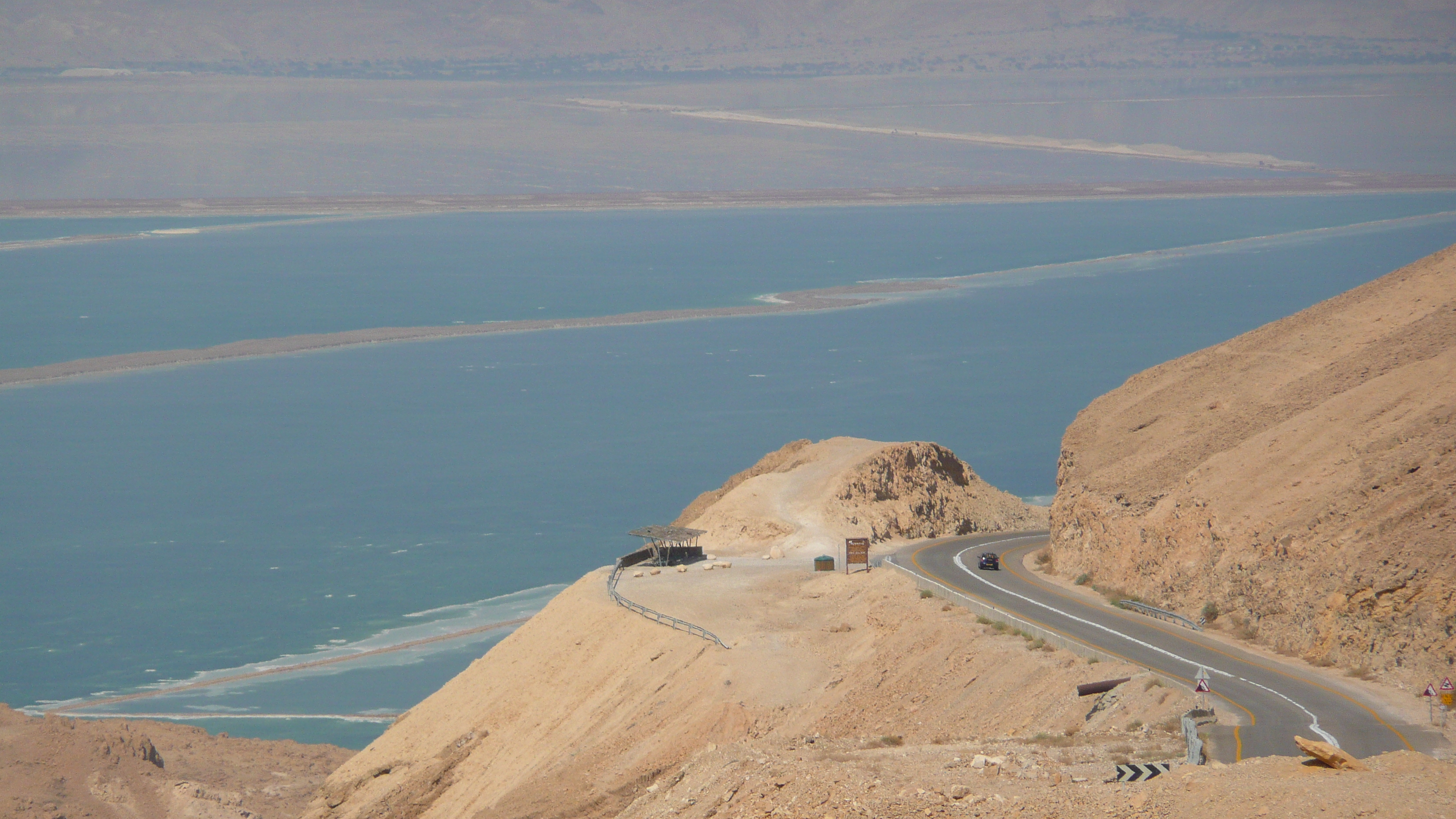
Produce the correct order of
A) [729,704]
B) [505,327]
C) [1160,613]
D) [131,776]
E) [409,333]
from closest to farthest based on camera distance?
1. [729,704]
2. [1160,613]
3. [131,776]
4. [409,333]
5. [505,327]

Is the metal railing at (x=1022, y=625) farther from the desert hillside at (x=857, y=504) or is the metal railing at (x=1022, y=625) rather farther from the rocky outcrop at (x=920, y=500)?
the rocky outcrop at (x=920, y=500)

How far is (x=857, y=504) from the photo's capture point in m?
44.7

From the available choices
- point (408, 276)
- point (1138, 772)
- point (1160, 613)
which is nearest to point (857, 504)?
point (1160, 613)

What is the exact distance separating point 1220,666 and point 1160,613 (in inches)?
186

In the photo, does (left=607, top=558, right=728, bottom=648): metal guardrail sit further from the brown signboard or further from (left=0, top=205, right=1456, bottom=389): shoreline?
(left=0, top=205, right=1456, bottom=389): shoreline

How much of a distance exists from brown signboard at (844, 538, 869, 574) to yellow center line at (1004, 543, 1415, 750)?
3353mm

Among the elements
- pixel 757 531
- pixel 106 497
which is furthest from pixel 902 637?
pixel 106 497

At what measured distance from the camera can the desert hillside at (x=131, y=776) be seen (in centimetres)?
3591

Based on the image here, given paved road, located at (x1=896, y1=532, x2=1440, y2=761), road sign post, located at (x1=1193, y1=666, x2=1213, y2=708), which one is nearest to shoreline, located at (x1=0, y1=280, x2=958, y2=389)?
paved road, located at (x1=896, y1=532, x2=1440, y2=761)

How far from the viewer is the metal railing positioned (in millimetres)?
27328

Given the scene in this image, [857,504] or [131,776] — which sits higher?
[857,504]

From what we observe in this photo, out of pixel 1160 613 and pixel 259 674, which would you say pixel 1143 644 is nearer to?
pixel 1160 613

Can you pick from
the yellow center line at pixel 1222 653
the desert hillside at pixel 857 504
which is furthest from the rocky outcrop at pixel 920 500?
the yellow center line at pixel 1222 653

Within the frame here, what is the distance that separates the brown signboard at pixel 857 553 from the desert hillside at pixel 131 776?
1366 centimetres
